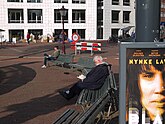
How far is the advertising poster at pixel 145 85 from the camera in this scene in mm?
3607

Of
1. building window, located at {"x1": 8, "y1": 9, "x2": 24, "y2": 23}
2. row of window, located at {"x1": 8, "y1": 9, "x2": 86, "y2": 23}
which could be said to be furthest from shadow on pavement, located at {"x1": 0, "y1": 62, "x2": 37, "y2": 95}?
row of window, located at {"x1": 8, "y1": 9, "x2": 86, "y2": 23}

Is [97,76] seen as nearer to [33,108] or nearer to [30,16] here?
[33,108]

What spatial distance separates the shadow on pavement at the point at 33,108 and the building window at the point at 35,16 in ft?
160

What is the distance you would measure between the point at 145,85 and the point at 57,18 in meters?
54.7

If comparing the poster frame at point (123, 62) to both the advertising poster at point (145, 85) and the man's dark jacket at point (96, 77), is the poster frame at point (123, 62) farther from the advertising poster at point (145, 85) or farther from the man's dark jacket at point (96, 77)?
the man's dark jacket at point (96, 77)

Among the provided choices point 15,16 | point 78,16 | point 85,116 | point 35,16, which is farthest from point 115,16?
point 85,116

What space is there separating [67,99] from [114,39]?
43.3 m

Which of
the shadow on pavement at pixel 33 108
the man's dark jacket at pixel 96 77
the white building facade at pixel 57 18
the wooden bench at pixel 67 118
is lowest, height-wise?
the shadow on pavement at pixel 33 108

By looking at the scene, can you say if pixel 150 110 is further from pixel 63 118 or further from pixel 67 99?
pixel 67 99

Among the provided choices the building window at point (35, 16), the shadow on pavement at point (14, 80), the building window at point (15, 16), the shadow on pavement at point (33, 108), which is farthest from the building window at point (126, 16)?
the shadow on pavement at point (33, 108)

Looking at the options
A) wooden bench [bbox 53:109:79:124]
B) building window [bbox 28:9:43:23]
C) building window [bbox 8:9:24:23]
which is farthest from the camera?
building window [bbox 28:9:43:23]

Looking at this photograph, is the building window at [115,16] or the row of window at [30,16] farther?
the building window at [115,16]

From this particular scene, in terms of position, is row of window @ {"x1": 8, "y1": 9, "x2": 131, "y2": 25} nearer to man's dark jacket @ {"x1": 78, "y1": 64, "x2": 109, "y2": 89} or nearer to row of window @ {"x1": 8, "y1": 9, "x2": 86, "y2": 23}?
row of window @ {"x1": 8, "y1": 9, "x2": 86, "y2": 23}

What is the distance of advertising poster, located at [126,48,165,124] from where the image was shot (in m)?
3.61
